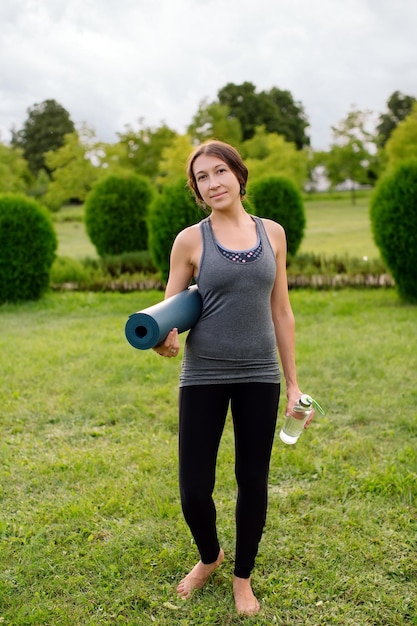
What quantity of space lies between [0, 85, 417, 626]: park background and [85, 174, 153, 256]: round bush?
587 cm

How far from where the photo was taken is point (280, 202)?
39.0 ft

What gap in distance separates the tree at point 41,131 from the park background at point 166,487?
50.3 m

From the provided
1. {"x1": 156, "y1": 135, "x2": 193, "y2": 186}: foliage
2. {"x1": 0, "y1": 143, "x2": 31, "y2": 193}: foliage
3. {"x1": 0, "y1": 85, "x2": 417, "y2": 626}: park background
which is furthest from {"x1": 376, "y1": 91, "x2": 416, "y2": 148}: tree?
{"x1": 0, "y1": 85, "x2": 417, "y2": 626}: park background

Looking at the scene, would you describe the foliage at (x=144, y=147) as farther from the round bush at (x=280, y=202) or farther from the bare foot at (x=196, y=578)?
the bare foot at (x=196, y=578)

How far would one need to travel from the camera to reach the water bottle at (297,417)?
256cm

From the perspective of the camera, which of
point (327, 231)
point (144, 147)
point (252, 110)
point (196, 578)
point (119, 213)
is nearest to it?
point (196, 578)

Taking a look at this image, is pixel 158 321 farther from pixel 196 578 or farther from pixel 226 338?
pixel 196 578

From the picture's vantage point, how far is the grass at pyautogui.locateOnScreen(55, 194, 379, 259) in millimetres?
18722

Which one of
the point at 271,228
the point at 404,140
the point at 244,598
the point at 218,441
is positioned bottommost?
the point at 244,598

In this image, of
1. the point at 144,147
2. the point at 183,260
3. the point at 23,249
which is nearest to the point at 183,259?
the point at 183,260

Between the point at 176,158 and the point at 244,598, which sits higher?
the point at 176,158

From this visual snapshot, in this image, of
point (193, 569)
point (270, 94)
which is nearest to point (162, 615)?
point (193, 569)

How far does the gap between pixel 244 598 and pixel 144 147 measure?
2863cm

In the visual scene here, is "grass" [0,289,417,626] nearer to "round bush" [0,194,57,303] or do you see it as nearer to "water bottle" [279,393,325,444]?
"water bottle" [279,393,325,444]
